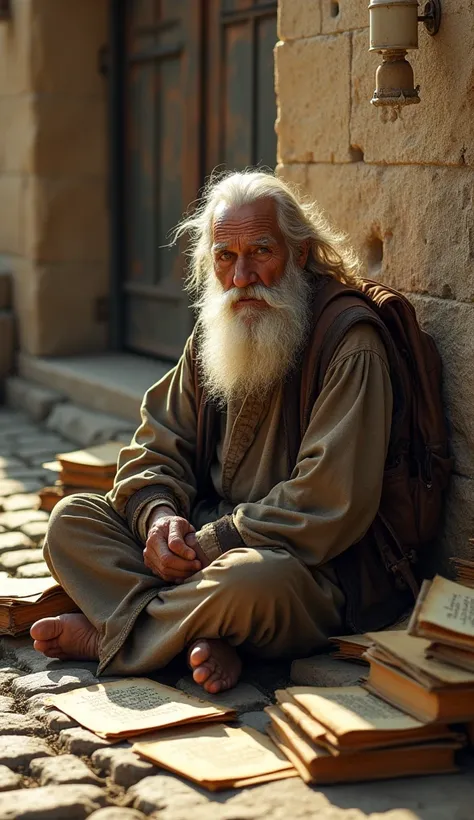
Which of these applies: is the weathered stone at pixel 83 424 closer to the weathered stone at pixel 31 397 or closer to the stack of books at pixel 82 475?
the weathered stone at pixel 31 397

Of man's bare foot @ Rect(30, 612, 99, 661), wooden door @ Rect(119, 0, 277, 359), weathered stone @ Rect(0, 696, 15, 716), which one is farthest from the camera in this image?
wooden door @ Rect(119, 0, 277, 359)

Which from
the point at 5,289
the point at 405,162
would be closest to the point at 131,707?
the point at 405,162

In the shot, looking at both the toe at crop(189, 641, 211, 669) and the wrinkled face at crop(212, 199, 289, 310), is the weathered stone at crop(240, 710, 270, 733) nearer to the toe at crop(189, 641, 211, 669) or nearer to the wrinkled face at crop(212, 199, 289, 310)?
the toe at crop(189, 641, 211, 669)

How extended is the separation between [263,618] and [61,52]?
5.46 m

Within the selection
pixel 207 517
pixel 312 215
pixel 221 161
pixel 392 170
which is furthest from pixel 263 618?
pixel 221 161

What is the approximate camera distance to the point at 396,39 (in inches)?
168

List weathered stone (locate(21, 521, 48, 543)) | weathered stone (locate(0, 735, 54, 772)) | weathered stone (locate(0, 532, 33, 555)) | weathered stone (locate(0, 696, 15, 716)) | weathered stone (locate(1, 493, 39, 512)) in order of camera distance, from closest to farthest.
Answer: weathered stone (locate(0, 735, 54, 772))
weathered stone (locate(0, 696, 15, 716))
weathered stone (locate(0, 532, 33, 555))
weathered stone (locate(21, 521, 48, 543))
weathered stone (locate(1, 493, 39, 512))

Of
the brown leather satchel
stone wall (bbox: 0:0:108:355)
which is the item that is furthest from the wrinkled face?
stone wall (bbox: 0:0:108:355)

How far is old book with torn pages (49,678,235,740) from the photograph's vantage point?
3666mm

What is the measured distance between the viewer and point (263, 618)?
13.1 feet

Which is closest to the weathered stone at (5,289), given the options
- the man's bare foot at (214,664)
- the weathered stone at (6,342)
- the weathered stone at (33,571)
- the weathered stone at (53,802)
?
the weathered stone at (6,342)

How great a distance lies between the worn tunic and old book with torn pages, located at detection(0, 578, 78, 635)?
374mm

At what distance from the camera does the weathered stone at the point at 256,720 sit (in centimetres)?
371

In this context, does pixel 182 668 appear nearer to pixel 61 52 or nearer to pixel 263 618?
pixel 263 618
